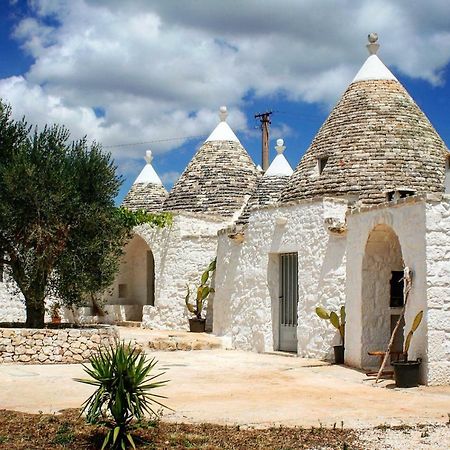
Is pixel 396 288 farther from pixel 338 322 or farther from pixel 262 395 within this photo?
pixel 262 395

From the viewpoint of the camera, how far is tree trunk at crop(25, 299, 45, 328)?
14.1 meters

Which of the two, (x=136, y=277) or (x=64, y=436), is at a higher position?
(x=136, y=277)

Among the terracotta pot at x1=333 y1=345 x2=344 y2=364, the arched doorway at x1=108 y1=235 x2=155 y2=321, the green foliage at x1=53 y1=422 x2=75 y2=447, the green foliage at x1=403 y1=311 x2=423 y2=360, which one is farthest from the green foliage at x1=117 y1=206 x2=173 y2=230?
the green foliage at x1=53 y1=422 x2=75 y2=447

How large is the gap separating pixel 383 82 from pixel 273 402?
1092 centimetres

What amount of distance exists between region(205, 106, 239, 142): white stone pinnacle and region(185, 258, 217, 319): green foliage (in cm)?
565

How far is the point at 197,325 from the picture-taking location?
19.3 meters

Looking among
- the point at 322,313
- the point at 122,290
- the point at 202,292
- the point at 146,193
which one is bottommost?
the point at 322,313

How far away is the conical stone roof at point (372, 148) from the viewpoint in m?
15.4

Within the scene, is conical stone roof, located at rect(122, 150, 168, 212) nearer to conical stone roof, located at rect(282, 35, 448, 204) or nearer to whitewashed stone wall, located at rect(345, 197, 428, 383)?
conical stone roof, located at rect(282, 35, 448, 204)

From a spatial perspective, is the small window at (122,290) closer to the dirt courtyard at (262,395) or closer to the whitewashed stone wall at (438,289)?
the dirt courtyard at (262,395)

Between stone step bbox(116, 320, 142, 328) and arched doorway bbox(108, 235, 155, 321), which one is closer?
stone step bbox(116, 320, 142, 328)

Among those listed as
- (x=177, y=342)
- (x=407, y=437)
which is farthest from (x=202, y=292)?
(x=407, y=437)

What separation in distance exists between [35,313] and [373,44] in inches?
426

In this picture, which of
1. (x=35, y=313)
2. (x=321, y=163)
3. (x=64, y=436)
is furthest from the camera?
(x=321, y=163)
